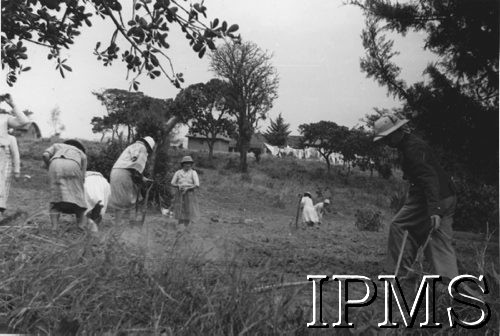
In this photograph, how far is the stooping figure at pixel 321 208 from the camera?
3.51m

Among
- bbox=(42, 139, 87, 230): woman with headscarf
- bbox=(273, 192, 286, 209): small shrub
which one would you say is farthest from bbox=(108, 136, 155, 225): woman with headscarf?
bbox=(273, 192, 286, 209): small shrub

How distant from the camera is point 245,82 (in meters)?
3.42

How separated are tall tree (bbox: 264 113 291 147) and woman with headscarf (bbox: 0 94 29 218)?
5.42 ft

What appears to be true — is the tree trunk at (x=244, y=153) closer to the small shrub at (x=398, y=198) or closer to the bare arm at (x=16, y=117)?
the small shrub at (x=398, y=198)

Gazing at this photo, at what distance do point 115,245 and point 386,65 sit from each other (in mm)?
2122

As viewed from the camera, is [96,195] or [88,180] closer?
[96,195]

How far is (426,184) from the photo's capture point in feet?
10.8

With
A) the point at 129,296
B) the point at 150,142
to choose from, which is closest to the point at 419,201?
the point at 150,142

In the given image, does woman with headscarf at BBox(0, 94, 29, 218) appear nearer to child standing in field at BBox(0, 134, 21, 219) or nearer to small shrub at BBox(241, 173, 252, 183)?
child standing in field at BBox(0, 134, 21, 219)

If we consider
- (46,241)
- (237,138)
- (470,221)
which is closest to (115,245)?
(46,241)

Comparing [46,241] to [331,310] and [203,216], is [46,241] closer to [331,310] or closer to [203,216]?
[203,216]

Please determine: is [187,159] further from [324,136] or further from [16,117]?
[16,117]

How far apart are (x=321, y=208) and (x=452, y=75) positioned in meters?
1.32

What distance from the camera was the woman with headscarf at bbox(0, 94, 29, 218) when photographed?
3.53 metres
